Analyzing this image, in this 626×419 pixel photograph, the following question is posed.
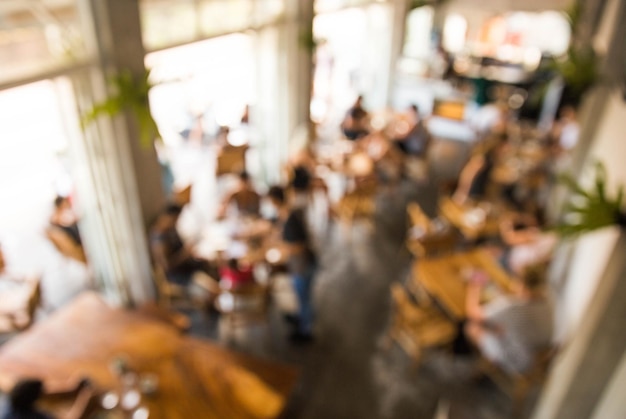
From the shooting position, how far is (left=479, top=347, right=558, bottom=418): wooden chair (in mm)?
4184

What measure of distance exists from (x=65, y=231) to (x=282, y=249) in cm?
248

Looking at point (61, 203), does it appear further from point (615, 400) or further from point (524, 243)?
point (615, 400)

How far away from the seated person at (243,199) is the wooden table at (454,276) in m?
2.22

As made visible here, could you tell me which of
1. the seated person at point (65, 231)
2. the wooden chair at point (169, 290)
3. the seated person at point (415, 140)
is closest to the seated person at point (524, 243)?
the seated person at point (415, 140)

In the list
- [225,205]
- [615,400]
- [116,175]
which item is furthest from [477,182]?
[116,175]

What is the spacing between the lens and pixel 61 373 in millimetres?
3928

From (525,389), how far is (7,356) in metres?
4.51

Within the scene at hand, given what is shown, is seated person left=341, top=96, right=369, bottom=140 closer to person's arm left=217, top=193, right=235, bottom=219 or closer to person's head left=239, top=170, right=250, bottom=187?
person's head left=239, top=170, right=250, bottom=187

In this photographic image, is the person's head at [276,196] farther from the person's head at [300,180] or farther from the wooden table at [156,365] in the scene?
the wooden table at [156,365]

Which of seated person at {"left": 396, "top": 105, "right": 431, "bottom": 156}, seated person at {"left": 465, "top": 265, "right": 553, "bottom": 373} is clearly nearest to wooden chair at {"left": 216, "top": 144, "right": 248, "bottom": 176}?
seated person at {"left": 396, "top": 105, "right": 431, "bottom": 156}

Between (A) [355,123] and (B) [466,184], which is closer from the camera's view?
(B) [466,184]

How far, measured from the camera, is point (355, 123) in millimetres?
8484

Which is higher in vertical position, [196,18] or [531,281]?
[196,18]

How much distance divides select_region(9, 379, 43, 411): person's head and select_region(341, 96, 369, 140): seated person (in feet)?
20.9
